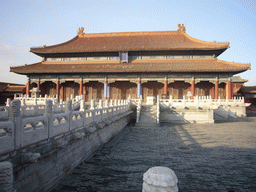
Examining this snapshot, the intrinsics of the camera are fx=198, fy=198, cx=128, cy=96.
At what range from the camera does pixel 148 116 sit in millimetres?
16812

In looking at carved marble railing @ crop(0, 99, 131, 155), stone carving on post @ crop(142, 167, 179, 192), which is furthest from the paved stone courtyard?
stone carving on post @ crop(142, 167, 179, 192)

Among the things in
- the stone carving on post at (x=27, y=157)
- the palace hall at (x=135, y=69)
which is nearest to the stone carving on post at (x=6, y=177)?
the stone carving on post at (x=27, y=157)

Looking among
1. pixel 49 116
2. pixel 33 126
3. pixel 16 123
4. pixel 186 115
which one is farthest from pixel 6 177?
pixel 186 115

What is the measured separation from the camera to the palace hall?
2345 centimetres

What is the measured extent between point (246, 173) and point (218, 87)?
20.5 m

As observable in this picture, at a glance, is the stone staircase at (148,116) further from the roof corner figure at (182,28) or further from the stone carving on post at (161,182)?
the roof corner figure at (182,28)

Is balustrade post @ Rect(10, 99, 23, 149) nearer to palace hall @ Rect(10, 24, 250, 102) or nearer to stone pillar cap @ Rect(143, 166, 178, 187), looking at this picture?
stone pillar cap @ Rect(143, 166, 178, 187)

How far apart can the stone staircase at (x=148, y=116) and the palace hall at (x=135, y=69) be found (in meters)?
5.48

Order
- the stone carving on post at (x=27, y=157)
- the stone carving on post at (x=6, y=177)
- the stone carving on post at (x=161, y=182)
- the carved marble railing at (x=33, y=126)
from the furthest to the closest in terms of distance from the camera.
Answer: the stone carving on post at (x=27, y=157), the carved marble railing at (x=33, y=126), the stone carving on post at (x=6, y=177), the stone carving on post at (x=161, y=182)

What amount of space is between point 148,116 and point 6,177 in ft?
45.9

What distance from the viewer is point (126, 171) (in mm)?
6508

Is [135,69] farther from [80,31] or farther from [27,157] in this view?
[27,157]

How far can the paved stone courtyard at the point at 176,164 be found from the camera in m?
5.46

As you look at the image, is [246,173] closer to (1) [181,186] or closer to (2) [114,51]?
(1) [181,186]
